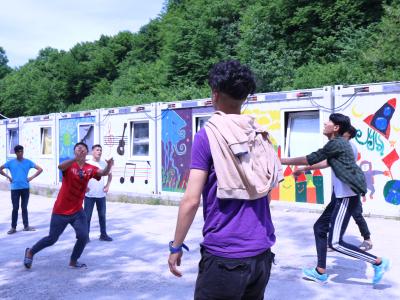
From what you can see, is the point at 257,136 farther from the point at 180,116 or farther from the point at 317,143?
the point at 180,116

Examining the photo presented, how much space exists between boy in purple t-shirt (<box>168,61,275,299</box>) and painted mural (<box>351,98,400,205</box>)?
7834mm

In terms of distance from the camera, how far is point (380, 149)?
10047mm

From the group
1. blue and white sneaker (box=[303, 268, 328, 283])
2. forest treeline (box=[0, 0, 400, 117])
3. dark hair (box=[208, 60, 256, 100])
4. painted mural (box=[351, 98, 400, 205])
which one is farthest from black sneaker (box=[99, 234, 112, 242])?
forest treeline (box=[0, 0, 400, 117])

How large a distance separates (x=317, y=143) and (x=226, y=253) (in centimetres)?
884

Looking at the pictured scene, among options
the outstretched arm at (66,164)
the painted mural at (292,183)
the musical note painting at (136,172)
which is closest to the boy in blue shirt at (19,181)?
the outstretched arm at (66,164)

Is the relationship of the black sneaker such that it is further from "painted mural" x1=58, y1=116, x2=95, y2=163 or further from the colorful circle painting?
"painted mural" x1=58, y1=116, x2=95, y2=163

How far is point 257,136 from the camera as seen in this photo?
Result: 9.16ft

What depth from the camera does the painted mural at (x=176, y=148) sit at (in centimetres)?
1359

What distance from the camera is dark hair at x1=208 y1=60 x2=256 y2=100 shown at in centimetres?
279

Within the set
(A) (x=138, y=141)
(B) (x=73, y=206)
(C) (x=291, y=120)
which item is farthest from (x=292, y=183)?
(B) (x=73, y=206)

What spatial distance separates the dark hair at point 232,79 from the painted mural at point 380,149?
25.7 ft

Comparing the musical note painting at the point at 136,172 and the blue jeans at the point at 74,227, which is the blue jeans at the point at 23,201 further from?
the musical note painting at the point at 136,172

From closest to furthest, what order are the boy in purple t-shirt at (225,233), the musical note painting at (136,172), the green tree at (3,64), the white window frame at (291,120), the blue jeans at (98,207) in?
the boy in purple t-shirt at (225,233) < the blue jeans at (98,207) < the white window frame at (291,120) < the musical note painting at (136,172) < the green tree at (3,64)

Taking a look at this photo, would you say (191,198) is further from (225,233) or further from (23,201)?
(23,201)
